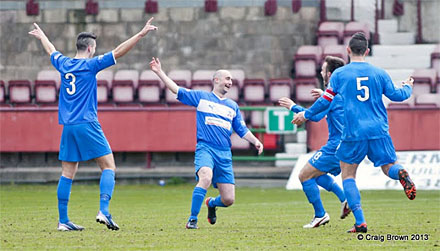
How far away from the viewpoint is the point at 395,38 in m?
25.9

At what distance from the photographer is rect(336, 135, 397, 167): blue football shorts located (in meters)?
10.4

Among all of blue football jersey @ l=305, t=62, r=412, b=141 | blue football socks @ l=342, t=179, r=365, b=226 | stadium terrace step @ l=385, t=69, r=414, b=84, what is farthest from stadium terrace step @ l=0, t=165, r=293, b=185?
blue football jersey @ l=305, t=62, r=412, b=141

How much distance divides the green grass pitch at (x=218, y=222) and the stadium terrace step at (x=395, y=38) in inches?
285

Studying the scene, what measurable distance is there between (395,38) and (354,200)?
632 inches

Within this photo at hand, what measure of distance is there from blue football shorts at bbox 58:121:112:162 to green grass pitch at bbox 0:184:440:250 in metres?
0.83

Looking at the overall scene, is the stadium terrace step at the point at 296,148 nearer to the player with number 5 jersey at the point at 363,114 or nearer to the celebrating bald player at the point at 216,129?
the celebrating bald player at the point at 216,129

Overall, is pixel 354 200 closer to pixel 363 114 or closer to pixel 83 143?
pixel 363 114

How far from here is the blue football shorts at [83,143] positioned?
11016 mm

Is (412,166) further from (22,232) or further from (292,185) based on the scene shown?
(22,232)

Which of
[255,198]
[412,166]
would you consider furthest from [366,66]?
[412,166]

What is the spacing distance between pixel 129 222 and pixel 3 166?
1098 centimetres

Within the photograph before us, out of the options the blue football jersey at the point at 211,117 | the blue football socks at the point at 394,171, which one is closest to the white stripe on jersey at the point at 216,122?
the blue football jersey at the point at 211,117

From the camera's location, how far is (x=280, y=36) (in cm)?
2477

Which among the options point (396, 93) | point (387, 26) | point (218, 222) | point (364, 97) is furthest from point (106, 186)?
point (387, 26)
